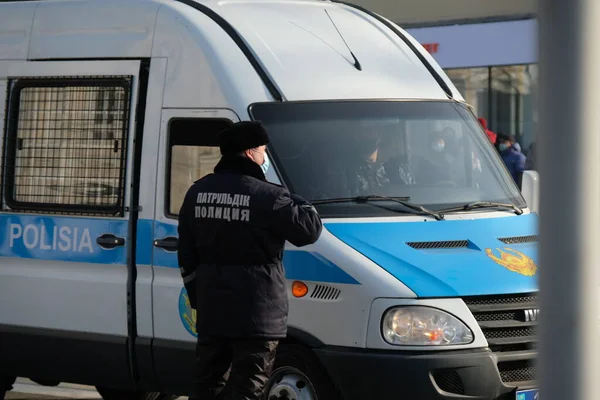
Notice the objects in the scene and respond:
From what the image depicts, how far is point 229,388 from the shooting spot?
5418 millimetres

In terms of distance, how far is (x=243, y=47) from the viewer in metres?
6.70

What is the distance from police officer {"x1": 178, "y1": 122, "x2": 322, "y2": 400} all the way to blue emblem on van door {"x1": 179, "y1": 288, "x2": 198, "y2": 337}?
→ 1088mm

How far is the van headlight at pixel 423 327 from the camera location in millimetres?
5887

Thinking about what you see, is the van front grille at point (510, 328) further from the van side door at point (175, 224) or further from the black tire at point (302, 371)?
the van side door at point (175, 224)

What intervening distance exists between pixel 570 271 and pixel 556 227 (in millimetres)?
81

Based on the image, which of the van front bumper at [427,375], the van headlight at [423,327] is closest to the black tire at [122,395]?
the van front bumper at [427,375]

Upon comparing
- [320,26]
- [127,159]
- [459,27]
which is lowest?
[127,159]

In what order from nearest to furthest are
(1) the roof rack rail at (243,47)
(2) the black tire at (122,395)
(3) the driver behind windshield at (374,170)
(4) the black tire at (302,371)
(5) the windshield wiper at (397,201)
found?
1. (4) the black tire at (302,371)
2. (5) the windshield wiper at (397,201)
3. (3) the driver behind windshield at (374,170)
4. (1) the roof rack rail at (243,47)
5. (2) the black tire at (122,395)

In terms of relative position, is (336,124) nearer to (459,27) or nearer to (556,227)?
(556,227)

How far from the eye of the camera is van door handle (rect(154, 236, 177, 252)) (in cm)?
664

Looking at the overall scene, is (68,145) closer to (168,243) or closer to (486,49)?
(168,243)

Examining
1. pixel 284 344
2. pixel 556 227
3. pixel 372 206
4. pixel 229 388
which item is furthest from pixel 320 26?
pixel 556 227

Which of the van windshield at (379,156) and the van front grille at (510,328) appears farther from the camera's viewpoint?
the van windshield at (379,156)

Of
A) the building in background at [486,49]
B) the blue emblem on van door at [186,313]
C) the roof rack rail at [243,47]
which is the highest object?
the building in background at [486,49]
